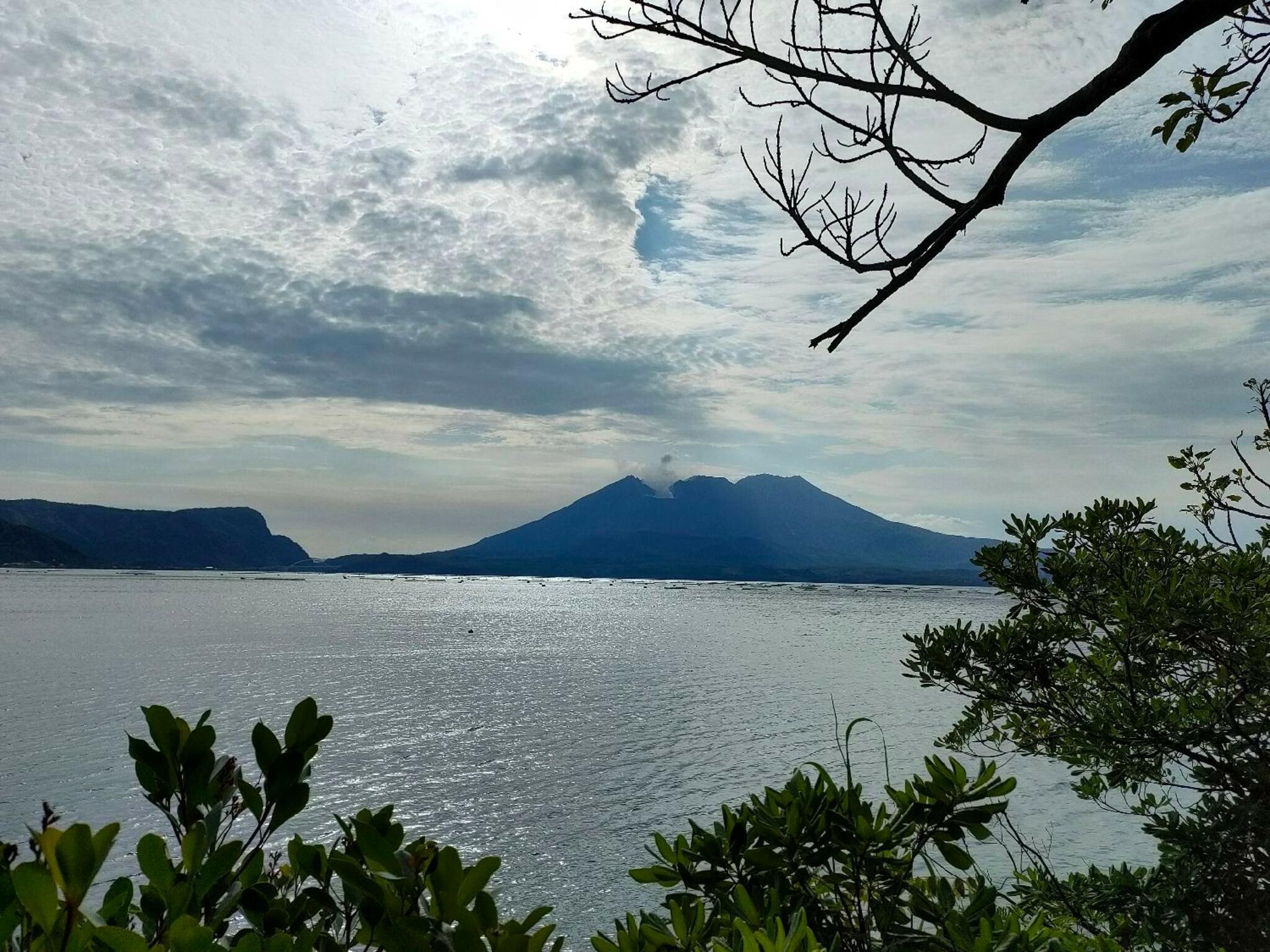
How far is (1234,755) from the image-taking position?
612 cm

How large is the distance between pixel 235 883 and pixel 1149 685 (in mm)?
6799

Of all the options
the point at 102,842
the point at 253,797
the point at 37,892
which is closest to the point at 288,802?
the point at 253,797

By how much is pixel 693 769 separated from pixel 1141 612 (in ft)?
89.1

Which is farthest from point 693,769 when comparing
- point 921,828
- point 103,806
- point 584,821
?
point 921,828

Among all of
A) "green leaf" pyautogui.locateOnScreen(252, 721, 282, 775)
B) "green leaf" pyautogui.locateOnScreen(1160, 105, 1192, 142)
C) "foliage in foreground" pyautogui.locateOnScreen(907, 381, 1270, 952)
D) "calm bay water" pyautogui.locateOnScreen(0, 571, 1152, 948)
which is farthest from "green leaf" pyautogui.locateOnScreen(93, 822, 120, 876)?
"calm bay water" pyautogui.locateOnScreen(0, 571, 1152, 948)

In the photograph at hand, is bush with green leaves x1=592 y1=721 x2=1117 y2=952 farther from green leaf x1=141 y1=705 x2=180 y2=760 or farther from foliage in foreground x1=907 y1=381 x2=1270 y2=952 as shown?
foliage in foreground x1=907 y1=381 x2=1270 y2=952

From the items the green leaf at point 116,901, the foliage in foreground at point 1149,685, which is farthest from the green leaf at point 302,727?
the foliage in foreground at point 1149,685

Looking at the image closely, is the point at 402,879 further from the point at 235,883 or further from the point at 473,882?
the point at 235,883

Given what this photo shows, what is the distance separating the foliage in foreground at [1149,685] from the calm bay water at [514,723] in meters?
13.1

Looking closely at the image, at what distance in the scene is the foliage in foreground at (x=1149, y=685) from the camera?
5688 mm

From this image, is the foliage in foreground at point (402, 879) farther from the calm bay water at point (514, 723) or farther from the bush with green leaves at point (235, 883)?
the calm bay water at point (514, 723)

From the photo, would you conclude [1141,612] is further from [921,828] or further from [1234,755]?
[921,828]

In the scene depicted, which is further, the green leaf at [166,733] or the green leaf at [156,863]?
the green leaf at [166,733]

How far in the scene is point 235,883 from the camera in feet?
6.43
